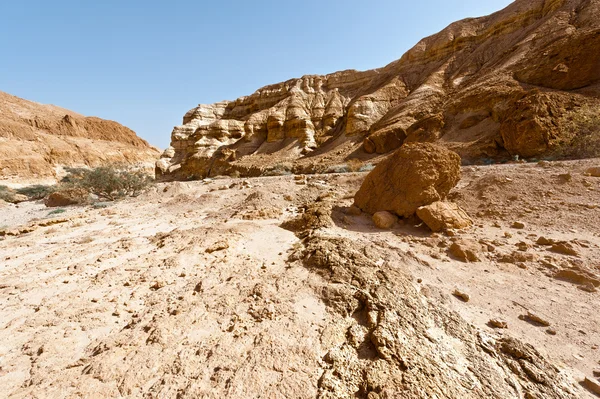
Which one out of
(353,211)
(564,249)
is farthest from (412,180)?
(564,249)

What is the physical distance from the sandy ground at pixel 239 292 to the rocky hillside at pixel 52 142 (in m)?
32.5

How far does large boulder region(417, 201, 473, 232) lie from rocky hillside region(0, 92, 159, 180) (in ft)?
124

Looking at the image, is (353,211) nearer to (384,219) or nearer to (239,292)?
(384,219)

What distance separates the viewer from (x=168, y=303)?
2646 mm

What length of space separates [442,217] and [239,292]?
370 centimetres

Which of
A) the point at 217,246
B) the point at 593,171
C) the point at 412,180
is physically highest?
the point at 412,180

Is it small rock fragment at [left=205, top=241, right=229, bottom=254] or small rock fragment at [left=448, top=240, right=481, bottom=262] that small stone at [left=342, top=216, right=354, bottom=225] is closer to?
small rock fragment at [left=448, top=240, right=481, bottom=262]

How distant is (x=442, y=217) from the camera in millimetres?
4441

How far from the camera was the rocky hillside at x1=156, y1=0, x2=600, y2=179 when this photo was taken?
10086 mm

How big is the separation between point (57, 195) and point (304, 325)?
41.3ft

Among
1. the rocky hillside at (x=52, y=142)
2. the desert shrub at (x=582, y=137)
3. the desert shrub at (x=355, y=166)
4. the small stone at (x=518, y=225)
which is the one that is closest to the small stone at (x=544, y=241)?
the small stone at (x=518, y=225)

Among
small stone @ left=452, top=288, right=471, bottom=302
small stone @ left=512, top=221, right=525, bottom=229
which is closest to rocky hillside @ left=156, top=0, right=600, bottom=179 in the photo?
small stone @ left=512, top=221, right=525, bottom=229

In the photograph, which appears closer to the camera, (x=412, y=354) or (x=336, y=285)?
(x=412, y=354)

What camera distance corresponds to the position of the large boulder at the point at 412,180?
15.7 ft
